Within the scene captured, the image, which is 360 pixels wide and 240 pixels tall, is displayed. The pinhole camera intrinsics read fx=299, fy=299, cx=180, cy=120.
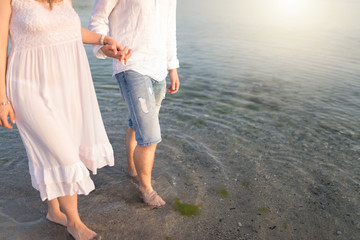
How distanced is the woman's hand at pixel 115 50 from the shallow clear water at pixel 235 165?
1.72m

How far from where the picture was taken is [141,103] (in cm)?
299

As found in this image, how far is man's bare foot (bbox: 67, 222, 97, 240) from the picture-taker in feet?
9.30

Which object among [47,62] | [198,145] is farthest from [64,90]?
[198,145]

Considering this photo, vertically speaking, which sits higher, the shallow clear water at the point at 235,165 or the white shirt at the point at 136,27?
the white shirt at the point at 136,27

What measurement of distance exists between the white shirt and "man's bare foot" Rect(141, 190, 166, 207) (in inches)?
52.6

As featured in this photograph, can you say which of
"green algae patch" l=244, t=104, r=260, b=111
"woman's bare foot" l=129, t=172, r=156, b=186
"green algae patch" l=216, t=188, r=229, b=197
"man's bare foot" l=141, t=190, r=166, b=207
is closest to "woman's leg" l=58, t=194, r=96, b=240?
"man's bare foot" l=141, t=190, r=166, b=207

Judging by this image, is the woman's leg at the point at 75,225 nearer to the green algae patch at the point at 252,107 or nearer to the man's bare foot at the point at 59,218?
the man's bare foot at the point at 59,218

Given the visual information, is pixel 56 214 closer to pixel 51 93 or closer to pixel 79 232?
pixel 79 232

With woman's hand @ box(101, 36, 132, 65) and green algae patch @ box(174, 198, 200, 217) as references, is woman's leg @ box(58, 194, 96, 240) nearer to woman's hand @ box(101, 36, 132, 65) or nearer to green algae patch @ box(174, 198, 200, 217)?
green algae patch @ box(174, 198, 200, 217)

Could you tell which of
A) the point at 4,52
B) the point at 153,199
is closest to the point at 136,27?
the point at 4,52

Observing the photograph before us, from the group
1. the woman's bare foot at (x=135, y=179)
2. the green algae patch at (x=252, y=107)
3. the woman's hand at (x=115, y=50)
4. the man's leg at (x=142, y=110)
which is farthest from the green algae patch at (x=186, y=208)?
the green algae patch at (x=252, y=107)

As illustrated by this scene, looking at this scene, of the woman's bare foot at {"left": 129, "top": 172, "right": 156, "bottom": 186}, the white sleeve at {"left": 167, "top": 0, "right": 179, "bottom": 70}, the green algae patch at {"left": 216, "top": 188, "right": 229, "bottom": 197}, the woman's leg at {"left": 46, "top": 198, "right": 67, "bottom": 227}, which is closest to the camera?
the woman's leg at {"left": 46, "top": 198, "right": 67, "bottom": 227}

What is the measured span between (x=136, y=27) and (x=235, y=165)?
244 cm

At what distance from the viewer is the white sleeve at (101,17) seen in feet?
9.53
